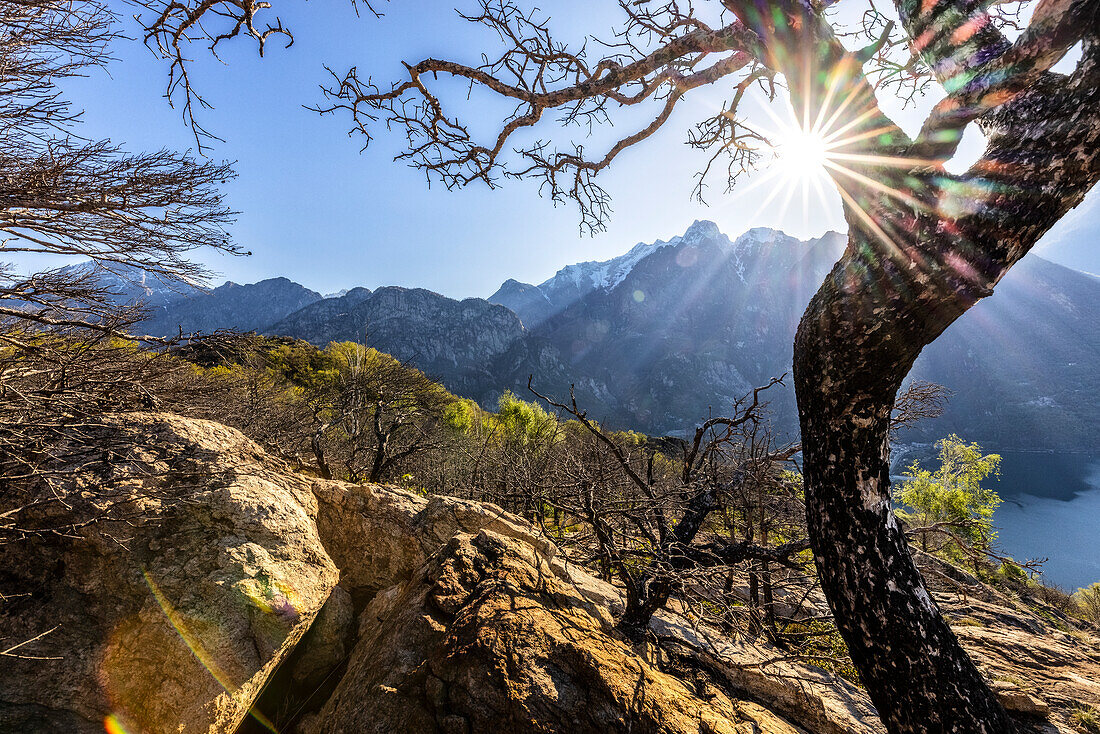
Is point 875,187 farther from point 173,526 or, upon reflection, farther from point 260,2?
point 173,526

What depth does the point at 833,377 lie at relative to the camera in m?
1.59

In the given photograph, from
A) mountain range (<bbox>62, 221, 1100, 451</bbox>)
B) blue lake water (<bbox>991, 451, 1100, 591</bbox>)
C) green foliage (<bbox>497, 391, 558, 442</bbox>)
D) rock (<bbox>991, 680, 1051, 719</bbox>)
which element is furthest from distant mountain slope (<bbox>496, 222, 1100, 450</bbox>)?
rock (<bbox>991, 680, 1051, 719</bbox>)

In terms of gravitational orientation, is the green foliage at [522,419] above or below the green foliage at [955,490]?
below

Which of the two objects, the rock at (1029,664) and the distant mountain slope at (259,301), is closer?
the rock at (1029,664)

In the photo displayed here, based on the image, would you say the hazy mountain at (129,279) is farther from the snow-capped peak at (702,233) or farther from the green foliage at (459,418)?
the snow-capped peak at (702,233)

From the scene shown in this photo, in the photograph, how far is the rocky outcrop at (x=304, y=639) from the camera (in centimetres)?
191

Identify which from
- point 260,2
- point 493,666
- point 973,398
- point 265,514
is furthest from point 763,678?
point 973,398

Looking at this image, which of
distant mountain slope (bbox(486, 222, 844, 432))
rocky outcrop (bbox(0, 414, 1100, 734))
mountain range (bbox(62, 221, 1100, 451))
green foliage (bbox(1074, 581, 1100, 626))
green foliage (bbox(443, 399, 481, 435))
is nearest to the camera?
rocky outcrop (bbox(0, 414, 1100, 734))

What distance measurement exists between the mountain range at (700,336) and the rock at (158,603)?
95.5 m

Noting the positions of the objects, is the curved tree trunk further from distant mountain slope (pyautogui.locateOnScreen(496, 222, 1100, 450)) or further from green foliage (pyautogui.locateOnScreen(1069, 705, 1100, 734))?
distant mountain slope (pyautogui.locateOnScreen(496, 222, 1100, 450))

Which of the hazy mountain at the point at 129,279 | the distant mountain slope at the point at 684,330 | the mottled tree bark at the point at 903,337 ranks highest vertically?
the distant mountain slope at the point at 684,330

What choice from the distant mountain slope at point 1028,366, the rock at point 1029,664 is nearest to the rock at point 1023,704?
the rock at point 1029,664

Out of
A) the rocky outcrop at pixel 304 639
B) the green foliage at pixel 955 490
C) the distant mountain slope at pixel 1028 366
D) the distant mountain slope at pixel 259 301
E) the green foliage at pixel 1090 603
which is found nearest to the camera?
the rocky outcrop at pixel 304 639

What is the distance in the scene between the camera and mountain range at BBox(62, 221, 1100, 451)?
103688 mm
